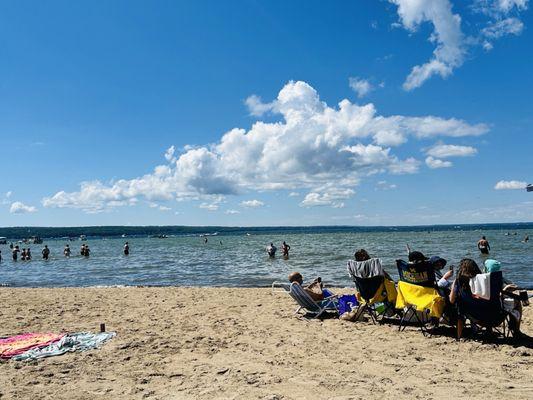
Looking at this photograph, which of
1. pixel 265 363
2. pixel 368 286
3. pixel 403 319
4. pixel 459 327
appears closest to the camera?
pixel 265 363

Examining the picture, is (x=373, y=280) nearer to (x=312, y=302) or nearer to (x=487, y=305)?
(x=312, y=302)

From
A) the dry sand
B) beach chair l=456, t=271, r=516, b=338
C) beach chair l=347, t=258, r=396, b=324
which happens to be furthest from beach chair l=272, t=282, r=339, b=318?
beach chair l=456, t=271, r=516, b=338

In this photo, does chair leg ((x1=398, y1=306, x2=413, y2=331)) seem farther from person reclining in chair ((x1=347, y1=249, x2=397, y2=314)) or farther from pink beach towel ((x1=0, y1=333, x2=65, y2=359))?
pink beach towel ((x1=0, y1=333, x2=65, y2=359))

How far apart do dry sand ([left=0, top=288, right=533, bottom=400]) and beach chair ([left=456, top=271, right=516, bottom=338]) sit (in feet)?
1.05

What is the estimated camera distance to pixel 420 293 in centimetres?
679

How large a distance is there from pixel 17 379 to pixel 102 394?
1.31 metres

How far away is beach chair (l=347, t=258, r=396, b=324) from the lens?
7508 mm

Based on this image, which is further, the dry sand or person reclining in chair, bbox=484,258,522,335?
person reclining in chair, bbox=484,258,522,335

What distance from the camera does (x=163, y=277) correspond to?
20266 millimetres

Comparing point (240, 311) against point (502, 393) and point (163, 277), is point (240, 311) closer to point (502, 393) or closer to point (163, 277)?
point (502, 393)

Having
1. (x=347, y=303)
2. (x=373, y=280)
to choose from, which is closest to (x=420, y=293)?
(x=373, y=280)

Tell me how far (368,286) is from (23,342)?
570 cm

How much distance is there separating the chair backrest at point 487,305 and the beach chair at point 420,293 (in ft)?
1.25

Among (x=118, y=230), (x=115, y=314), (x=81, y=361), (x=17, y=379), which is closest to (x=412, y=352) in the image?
(x=81, y=361)
